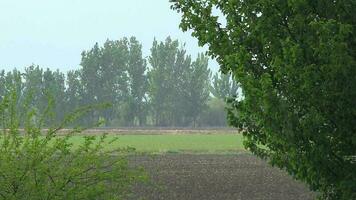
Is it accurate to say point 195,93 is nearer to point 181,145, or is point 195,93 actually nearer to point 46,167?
point 181,145

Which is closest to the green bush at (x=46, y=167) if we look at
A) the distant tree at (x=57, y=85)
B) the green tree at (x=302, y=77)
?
the green tree at (x=302, y=77)

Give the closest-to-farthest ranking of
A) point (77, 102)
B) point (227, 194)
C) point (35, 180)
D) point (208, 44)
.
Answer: point (35, 180)
point (208, 44)
point (227, 194)
point (77, 102)

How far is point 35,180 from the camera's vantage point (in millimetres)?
6844

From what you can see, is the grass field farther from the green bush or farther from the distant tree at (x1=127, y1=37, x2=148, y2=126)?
the distant tree at (x1=127, y1=37, x2=148, y2=126)

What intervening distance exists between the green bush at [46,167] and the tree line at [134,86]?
10035 cm

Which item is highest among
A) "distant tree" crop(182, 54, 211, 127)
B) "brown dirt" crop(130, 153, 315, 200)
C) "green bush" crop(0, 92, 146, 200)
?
"distant tree" crop(182, 54, 211, 127)

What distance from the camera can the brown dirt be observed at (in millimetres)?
19375

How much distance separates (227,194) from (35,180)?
1345 cm

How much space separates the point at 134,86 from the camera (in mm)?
114562

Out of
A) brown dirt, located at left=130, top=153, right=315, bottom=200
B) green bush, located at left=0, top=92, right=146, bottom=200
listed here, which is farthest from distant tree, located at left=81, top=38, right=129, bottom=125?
green bush, located at left=0, top=92, right=146, bottom=200

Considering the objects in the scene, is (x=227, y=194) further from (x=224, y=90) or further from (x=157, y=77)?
(x=224, y=90)

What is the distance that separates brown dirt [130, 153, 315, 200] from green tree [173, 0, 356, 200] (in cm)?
848

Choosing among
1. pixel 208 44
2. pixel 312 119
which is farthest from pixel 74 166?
pixel 312 119

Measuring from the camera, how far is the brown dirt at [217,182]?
19.4 metres
